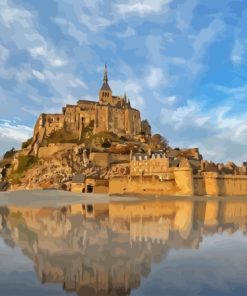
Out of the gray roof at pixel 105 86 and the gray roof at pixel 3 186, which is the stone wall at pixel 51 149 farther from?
the gray roof at pixel 105 86

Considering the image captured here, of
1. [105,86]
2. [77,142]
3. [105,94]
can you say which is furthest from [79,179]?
[105,86]

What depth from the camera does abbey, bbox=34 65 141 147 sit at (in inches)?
3189

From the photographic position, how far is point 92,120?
271 feet

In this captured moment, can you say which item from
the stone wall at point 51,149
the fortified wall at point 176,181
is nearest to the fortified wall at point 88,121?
the stone wall at point 51,149

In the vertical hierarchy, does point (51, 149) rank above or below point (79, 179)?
above

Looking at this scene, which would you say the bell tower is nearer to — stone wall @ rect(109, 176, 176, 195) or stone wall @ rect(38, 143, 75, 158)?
stone wall @ rect(38, 143, 75, 158)

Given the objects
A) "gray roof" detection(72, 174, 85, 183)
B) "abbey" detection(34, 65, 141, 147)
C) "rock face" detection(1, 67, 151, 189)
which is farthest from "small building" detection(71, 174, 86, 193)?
"abbey" detection(34, 65, 141, 147)

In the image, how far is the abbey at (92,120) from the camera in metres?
81.0

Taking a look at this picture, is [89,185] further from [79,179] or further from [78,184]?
[79,179]

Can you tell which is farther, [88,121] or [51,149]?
[88,121]

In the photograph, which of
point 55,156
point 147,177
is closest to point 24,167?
point 55,156

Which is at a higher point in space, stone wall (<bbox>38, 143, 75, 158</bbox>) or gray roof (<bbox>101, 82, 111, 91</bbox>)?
gray roof (<bbox>101, 82, 111, 91</bbox>)

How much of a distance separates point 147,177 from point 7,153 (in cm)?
5130

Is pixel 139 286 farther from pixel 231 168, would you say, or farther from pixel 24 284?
pixel 231 168
